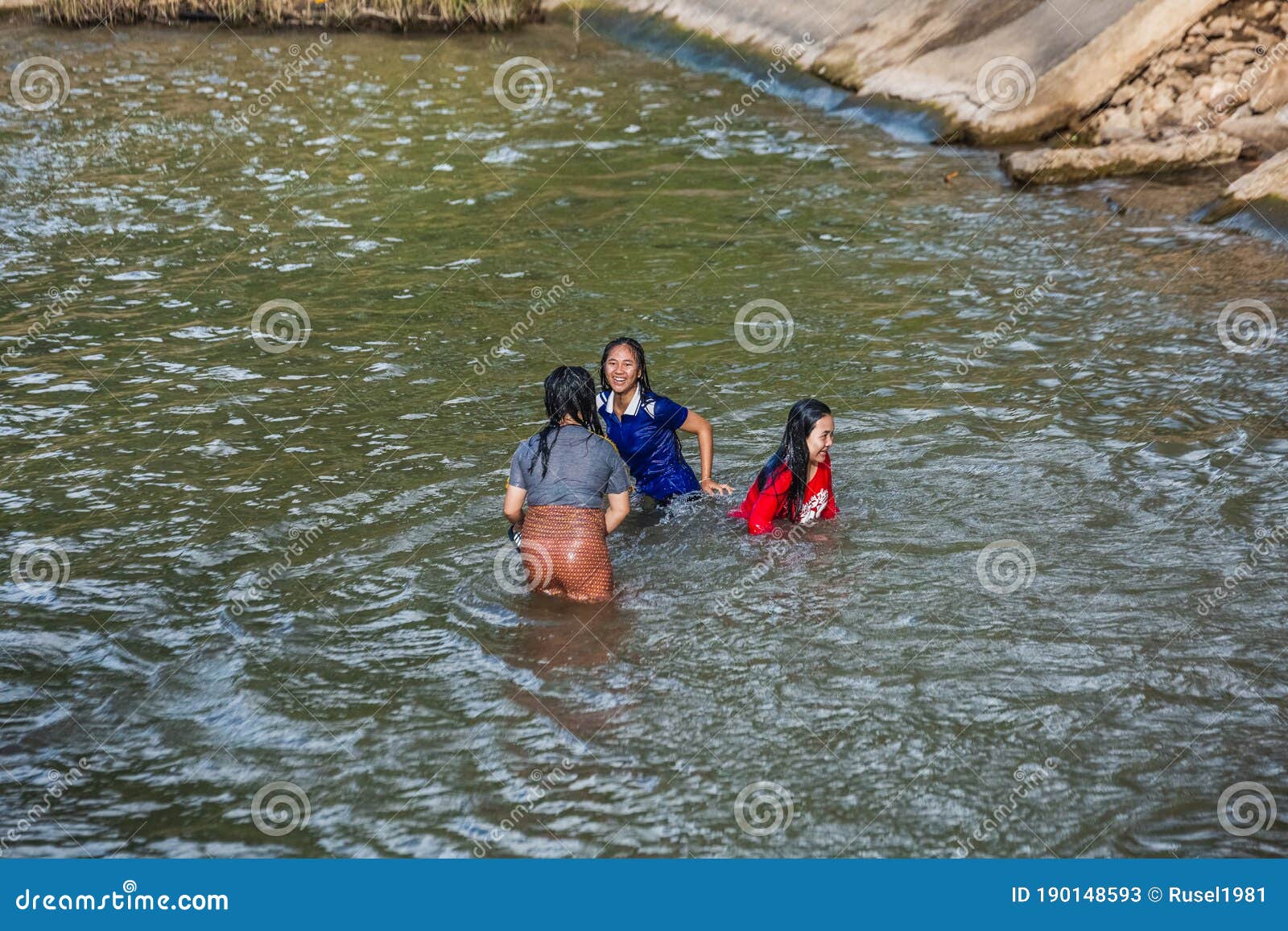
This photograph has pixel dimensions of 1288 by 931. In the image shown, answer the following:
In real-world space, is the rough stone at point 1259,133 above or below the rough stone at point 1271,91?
below

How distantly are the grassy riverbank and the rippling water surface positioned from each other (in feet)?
29.8

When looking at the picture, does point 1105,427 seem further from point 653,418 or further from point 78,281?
point 78,281

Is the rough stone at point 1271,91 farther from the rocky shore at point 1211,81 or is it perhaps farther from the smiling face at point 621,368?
the smiling face at point 621,368

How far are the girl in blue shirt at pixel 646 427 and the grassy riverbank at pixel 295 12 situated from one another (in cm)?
1769

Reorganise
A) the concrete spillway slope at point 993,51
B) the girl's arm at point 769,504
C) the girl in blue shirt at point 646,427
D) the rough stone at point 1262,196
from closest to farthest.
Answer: the girl's arm at point 769,504 < the girl in blue shirt at point 646,427 < the rough stone at point 1262,196 < the concrete spillway slope at point 993,51

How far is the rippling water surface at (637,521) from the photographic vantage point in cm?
531

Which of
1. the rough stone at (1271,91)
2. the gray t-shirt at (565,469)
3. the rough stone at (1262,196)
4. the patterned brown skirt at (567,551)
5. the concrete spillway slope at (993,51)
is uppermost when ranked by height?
the concrete spillway slope at (993,51)

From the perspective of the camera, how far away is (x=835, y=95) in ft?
59.5

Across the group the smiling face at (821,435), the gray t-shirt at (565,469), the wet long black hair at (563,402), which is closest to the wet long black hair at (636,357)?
the wet long black hair at (563,402)

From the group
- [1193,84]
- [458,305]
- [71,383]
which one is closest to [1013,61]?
[1193,84]

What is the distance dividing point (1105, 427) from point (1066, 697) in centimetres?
343

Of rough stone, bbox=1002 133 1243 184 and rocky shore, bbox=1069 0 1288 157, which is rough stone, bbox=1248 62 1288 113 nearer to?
rocky shore, bbox=1069 0 1288 157

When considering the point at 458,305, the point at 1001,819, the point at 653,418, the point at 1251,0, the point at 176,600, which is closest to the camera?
the point at 1001,819

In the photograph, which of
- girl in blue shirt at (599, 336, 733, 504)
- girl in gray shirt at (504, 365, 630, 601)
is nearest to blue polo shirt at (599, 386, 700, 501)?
girl in blue shirt at (599, 336, 733, 504)
